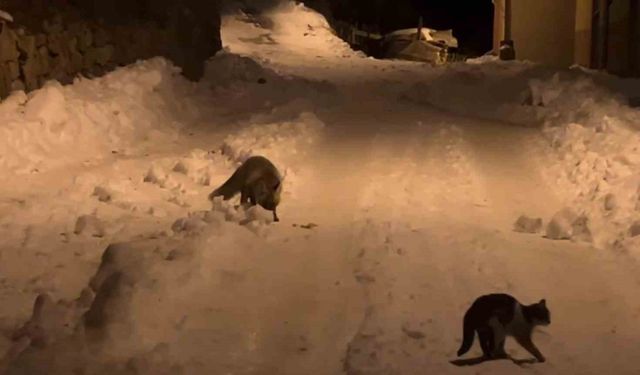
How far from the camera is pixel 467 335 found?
18.8 feet

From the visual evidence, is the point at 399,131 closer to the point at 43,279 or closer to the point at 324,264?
the point at 324,264

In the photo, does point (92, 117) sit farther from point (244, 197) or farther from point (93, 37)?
point (244, 197)

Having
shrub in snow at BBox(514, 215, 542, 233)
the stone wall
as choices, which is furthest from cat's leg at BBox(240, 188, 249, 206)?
the stone wall

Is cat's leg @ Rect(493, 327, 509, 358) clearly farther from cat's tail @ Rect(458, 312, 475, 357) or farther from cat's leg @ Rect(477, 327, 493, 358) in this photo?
cat's tail @ Rect(458, 312, 475, 357)

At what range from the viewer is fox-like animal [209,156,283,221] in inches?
353

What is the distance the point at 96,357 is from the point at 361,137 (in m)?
8.07

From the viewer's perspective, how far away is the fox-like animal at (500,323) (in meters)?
5.61

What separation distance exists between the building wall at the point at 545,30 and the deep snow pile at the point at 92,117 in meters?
12.3

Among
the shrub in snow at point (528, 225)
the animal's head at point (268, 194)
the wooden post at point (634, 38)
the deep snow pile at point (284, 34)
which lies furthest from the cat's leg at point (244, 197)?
the deep snow pile at point (284, 34)

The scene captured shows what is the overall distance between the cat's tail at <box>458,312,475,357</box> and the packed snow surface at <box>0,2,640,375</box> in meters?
0.08

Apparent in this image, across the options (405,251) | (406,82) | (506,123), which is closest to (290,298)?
(405,251)

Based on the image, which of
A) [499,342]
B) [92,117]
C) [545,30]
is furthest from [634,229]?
[545,30]

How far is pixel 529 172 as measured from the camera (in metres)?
11.1

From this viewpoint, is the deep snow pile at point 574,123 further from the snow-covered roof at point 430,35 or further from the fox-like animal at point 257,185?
the snow-covered roof at point 430,35
